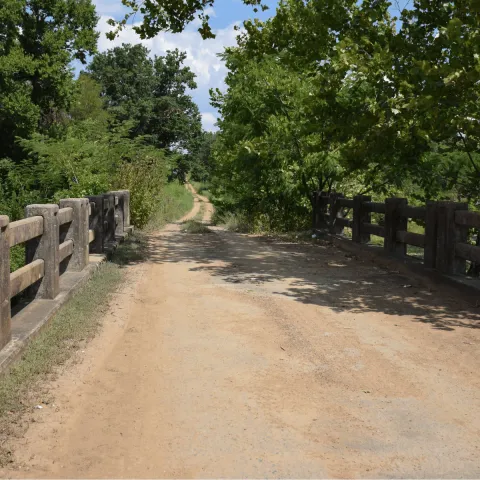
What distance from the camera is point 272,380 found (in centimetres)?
520

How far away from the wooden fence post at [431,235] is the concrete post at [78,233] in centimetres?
529

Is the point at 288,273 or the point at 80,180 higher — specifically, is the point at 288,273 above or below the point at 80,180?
A: below

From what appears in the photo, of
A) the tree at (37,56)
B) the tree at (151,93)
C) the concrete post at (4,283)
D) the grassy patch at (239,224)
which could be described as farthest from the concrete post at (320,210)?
the tree at (151,93)

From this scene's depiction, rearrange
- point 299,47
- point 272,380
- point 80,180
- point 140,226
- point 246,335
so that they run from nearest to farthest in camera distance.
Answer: point 272,380 → point 246,335 → point 299,47 → point 80,180 → point 140,226

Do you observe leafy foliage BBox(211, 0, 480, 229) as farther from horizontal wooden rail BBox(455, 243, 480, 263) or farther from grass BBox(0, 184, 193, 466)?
grass BBox(0, 184, 193, 466)

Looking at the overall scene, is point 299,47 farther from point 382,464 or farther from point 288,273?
point 382,464

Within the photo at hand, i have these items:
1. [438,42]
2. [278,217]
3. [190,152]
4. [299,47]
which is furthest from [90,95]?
[438,42]

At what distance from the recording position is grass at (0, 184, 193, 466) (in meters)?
4.43

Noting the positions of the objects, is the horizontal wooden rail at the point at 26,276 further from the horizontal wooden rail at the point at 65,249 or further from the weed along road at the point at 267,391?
the horizontal wooden rail at the point at 65,249

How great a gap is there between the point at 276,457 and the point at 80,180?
1339 cm

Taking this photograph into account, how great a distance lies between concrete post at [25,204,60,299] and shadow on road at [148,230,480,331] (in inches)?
125

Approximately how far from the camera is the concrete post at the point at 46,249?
278 inches

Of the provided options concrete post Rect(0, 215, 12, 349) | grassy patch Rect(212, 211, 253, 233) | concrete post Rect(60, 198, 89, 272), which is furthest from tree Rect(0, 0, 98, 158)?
concrete post Rect(0, 215, 12, 349)

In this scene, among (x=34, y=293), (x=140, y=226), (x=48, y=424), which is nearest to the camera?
(x=48, y=424)
